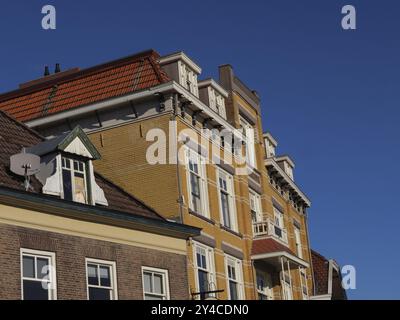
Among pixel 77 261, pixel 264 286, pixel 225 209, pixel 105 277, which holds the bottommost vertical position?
pixel 105 277

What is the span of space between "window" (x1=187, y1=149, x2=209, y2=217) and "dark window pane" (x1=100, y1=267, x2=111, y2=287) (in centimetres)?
736

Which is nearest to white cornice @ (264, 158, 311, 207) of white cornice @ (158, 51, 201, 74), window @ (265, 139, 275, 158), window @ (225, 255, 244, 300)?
window @ (265, 139, 275, 158)

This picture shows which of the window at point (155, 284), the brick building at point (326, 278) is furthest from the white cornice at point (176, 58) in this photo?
the brick building at point (326, 278)

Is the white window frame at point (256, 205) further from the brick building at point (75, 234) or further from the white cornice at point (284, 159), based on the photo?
the brick building at point (75, 234)

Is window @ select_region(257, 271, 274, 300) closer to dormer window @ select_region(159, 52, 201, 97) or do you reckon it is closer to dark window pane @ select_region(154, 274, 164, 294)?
dormer window @ select_region(159, 52, 201, 97)

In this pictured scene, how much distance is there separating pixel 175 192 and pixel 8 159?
775 cm

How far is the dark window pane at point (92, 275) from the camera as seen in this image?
75.6 ft

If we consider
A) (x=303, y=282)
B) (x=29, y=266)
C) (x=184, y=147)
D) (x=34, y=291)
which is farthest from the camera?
(x=303, y=282)

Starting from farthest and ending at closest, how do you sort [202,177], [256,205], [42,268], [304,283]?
1. [304,283]
2. [256,205]
3. [202,177]
4. [42,268]

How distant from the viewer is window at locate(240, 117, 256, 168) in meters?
37.9

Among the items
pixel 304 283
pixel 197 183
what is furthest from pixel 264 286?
pixel 304 283

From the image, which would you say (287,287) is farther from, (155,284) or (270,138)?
(155,284)

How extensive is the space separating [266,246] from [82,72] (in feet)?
33.9

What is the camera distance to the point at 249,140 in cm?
3850
